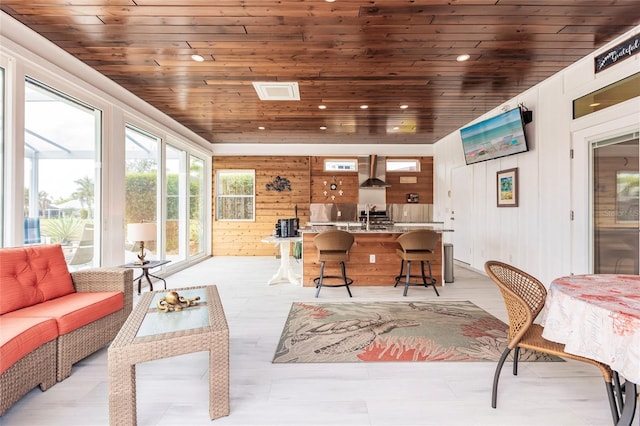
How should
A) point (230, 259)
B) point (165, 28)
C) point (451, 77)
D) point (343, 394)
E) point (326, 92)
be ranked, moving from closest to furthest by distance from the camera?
point (343, 394) → point (165, 28) → point (451, 77) → point (326, 92) → point (230, 259)

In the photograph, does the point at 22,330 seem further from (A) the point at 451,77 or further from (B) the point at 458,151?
(B) the point at 458,151

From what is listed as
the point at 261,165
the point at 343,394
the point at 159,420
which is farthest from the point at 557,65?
the point at 261,165

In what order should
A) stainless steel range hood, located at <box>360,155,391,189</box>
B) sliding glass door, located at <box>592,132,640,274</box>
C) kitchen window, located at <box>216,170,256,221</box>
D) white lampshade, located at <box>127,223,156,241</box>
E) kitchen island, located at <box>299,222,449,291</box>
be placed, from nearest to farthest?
sliding glass door, located at <box>592,132,640,274</box>, white lampshade, located at <box>127,223,156,241</box>, kitchen island, located at <box>299,222,449,291</box>, stainless steel range hood, located at <box>360,155,391,189</box>, kitchen window, located at <box>216,170,256,221</box>

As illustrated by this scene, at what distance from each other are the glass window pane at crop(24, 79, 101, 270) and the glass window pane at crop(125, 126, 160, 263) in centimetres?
60

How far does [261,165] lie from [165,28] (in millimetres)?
5243

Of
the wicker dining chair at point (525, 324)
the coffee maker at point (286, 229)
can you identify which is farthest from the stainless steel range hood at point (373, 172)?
the wicker dining chair at point (525, 324)

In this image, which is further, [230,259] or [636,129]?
[230,259]

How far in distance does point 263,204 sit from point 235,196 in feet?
2.49

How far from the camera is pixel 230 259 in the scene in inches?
302

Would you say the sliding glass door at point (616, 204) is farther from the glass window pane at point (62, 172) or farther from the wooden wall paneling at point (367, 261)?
the glass window pane at point (62, 172)

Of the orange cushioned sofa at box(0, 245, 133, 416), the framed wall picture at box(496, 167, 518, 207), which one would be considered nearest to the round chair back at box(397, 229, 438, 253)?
the framed wall picture at box(496, 167, 518, 207)

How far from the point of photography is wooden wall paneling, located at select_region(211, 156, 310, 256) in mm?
8125

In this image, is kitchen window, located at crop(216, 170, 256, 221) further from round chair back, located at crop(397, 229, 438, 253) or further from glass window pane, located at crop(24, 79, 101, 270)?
round chair back, located at crop(397, 229, 438, 253)

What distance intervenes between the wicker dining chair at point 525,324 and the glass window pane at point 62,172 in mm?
4011
